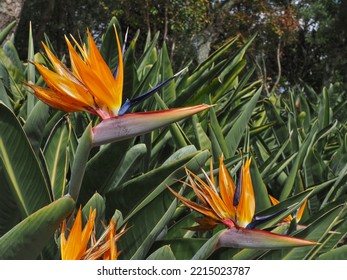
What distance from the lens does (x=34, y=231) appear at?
0.72 metres

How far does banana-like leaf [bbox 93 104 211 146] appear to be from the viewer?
743mm

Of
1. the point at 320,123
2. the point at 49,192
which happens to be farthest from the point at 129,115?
the point at 320,123

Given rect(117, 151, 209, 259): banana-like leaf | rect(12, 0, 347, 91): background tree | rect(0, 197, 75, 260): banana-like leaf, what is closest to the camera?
rect(0, 197, 75, 260): banana-like leaf

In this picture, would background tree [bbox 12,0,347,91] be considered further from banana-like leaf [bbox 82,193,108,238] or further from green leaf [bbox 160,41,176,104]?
banana-like leaf [bbox 82,193,108,238]

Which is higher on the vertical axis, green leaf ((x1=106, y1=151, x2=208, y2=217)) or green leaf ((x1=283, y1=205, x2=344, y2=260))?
green leaf ((x1=106, y1=151, x2=208, y2=217))

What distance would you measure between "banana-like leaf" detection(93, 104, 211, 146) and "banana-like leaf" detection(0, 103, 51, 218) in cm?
13

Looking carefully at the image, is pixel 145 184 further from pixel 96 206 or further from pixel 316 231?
pixel 316 231

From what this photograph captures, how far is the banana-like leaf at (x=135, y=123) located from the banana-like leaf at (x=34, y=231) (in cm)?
10

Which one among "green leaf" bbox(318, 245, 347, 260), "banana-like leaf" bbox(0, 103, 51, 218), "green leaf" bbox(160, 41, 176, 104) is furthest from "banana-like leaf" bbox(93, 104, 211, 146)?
"green leaf" bbox(160, 41, 176, 104)

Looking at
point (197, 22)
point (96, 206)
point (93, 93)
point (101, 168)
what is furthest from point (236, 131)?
point (197, 22)

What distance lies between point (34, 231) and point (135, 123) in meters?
0.18

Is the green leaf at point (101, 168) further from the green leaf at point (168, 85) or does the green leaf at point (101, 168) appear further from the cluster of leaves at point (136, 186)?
the green leaf at point (168, 85)

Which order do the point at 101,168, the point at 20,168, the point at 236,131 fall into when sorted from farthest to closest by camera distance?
1. the point at 236,131
2. the point at 101,168
3. the point at 20,168

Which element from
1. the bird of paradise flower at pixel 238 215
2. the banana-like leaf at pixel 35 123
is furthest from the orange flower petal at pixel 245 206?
the banana-like leaf at pixel 35 123
